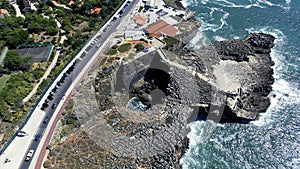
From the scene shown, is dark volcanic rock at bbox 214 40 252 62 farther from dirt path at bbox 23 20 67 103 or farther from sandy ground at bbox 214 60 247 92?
dirt path at bbox 23 20 67 103

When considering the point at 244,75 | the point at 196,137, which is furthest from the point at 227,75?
the point at 196,137

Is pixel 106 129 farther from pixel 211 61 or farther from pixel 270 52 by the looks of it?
pixel 270 52

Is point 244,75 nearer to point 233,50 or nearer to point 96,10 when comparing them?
point 233,50

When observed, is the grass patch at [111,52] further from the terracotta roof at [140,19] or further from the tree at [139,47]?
the terracotta roof at [140,19]

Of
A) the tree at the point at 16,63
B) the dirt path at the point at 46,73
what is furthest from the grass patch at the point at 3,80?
the dirt path at the point at 46,73

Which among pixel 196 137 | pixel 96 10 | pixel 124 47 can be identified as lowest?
pixel 196 137

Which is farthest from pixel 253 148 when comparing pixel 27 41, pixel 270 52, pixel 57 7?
pixel 57 7

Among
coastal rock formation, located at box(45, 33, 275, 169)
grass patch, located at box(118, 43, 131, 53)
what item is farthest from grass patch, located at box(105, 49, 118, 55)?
coastal rock formation, located at box(45, 33, 275, 169)
